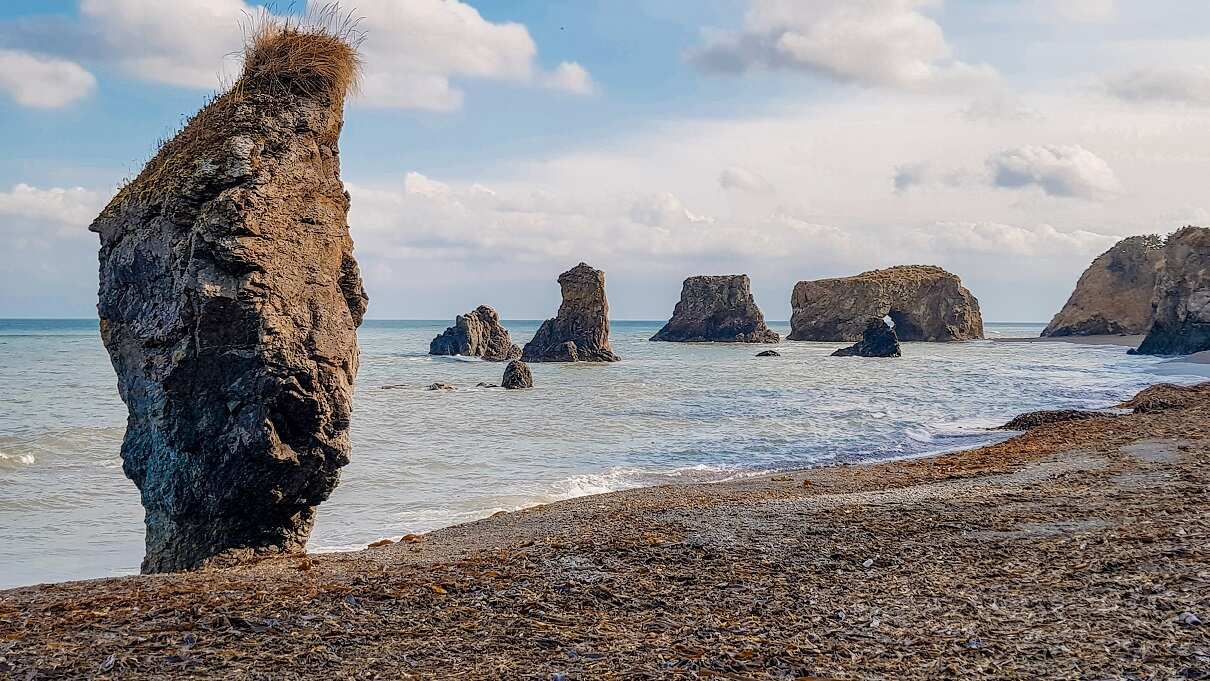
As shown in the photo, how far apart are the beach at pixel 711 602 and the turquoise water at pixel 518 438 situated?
470cm

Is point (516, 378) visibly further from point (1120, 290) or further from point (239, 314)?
point (1120, 290)

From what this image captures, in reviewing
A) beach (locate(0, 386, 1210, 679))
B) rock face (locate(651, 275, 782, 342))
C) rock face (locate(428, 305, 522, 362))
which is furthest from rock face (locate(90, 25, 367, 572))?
rock face (locate(651, 275, 782, 342))

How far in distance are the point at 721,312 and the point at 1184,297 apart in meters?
60.1

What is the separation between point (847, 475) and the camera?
13.8 metres

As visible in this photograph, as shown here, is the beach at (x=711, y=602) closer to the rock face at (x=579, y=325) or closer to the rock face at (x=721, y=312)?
the rock face at (x=579, y=325)

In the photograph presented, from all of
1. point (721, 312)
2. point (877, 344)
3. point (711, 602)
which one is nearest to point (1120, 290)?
point (877, 344)

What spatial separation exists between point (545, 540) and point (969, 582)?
3668mm

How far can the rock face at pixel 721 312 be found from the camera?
105 m

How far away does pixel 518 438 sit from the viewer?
69.8 ft

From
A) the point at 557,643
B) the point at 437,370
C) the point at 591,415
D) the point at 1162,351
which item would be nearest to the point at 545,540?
the point at 557,643

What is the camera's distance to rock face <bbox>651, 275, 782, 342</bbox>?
105 metres

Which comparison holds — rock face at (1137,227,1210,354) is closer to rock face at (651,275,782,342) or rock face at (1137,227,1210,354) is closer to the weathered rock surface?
the weathered rock surface

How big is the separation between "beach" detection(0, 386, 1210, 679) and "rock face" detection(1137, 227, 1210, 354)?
1936 inches

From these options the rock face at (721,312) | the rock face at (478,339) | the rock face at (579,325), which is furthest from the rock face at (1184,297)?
the rock face at (721,312)
